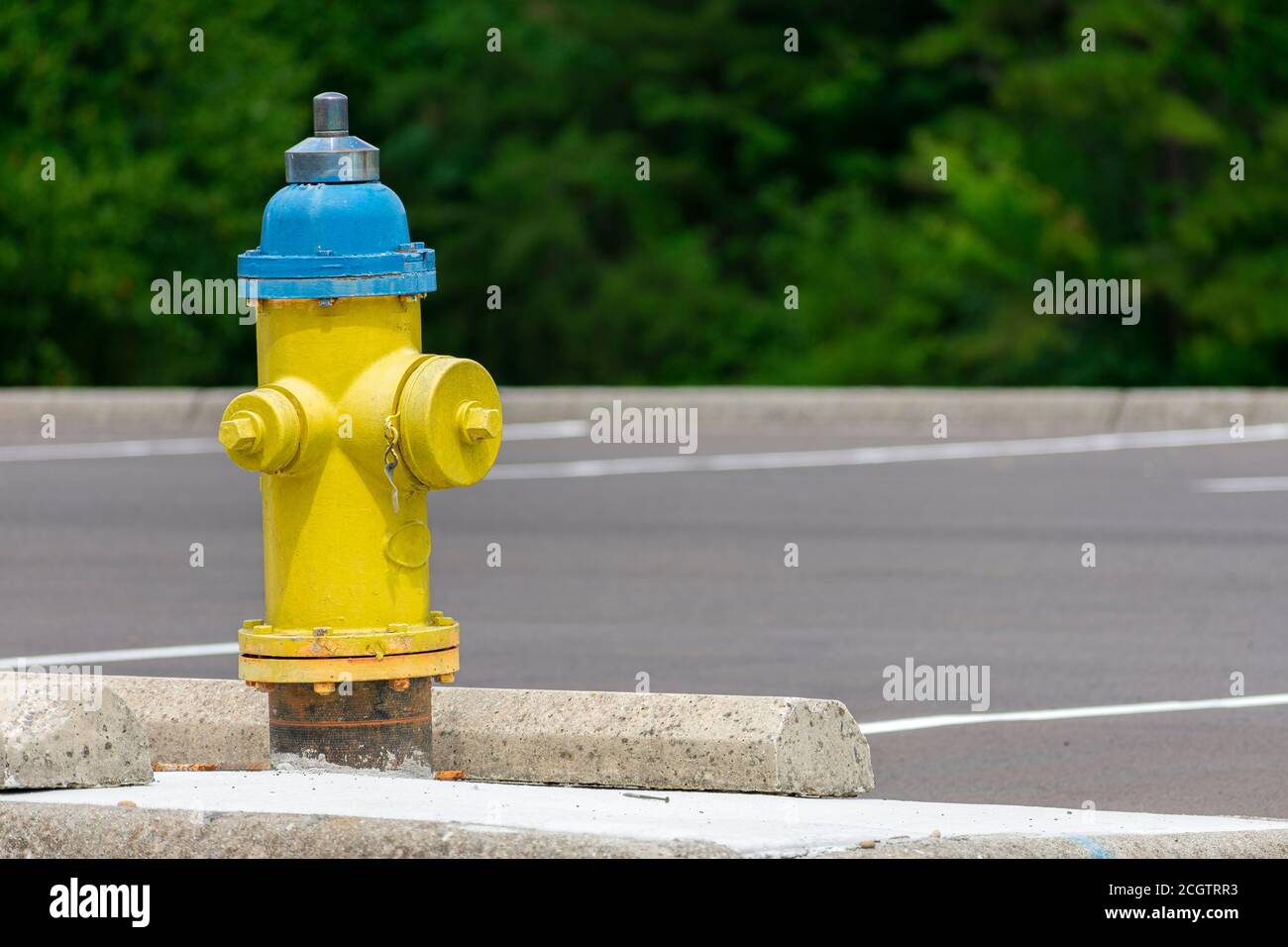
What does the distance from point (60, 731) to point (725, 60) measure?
105 ft

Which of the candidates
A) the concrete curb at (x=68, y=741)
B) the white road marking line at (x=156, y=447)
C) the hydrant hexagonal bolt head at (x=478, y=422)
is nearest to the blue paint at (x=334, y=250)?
the hydrant hexagonal bolt head at (x=478, y=422)

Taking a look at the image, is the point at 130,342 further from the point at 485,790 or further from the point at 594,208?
the point at 485,790

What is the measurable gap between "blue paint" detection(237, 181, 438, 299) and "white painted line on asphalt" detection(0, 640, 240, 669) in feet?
11.1

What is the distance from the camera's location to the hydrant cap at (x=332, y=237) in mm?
5637

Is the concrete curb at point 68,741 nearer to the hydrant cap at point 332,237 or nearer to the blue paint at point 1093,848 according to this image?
the hydrant cap at point 332,237

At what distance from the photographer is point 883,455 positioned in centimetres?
1566

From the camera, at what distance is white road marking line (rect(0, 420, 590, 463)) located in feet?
52.3

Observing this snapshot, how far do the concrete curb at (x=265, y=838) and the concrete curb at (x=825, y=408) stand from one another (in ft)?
40.1

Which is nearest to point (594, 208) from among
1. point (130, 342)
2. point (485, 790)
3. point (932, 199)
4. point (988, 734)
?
point (932, 199)

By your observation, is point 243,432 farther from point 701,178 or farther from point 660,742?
point 701,178

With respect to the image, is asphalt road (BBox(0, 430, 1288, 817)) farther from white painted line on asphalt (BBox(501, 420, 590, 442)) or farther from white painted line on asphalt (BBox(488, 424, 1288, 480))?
white painted line on asphalt (BBox(501, 420, 590, 442))

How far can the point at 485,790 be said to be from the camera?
213 inches

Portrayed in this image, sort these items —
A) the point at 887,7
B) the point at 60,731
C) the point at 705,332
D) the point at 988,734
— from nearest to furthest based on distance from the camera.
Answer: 1. the point at 60,731
2. the point at 988,734
3. the point at 705,332
4. the point at 887,7
